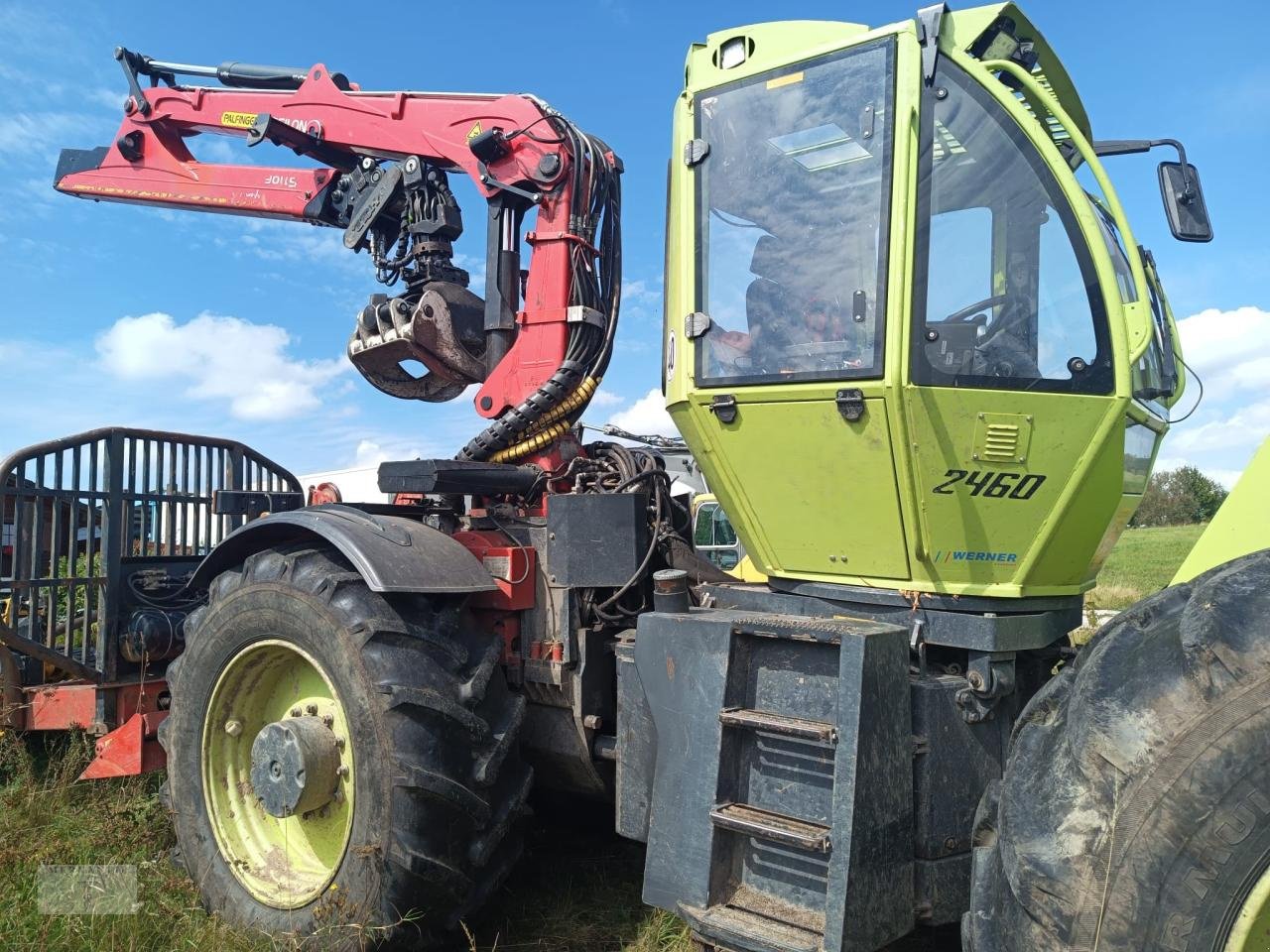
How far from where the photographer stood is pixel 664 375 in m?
3.37

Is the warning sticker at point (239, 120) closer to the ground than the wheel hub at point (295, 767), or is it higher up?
higher up

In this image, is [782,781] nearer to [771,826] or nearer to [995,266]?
[771,826]

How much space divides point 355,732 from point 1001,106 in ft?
9.28

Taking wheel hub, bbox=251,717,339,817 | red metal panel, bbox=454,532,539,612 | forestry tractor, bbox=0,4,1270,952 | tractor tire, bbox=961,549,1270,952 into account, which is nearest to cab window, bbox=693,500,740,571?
forestry tractor, bbox=0,4,1270,952

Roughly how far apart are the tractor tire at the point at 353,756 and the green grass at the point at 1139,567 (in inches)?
145

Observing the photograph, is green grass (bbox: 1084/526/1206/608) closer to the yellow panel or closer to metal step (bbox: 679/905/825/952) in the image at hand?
the yellow panel

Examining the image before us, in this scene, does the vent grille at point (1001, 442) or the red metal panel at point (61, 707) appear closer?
the vent grille at point (1001, 442)

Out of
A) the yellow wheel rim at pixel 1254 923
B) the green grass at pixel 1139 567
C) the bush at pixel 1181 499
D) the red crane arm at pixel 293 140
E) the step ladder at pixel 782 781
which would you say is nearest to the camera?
the yellow wheel rim at pixel 1254 923

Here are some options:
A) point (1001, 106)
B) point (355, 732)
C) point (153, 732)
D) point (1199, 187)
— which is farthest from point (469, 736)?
point (1199, 187)

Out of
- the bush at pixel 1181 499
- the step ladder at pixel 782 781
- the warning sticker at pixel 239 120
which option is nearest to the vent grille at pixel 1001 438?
the step ladder at pixel 782 781

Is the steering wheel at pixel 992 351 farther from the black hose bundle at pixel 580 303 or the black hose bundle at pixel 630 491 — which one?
the black hose bundle at pixel 580 303

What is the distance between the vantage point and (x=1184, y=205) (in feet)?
9.65

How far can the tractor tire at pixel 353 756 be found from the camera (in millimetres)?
3166

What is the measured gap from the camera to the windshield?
2836 mm
